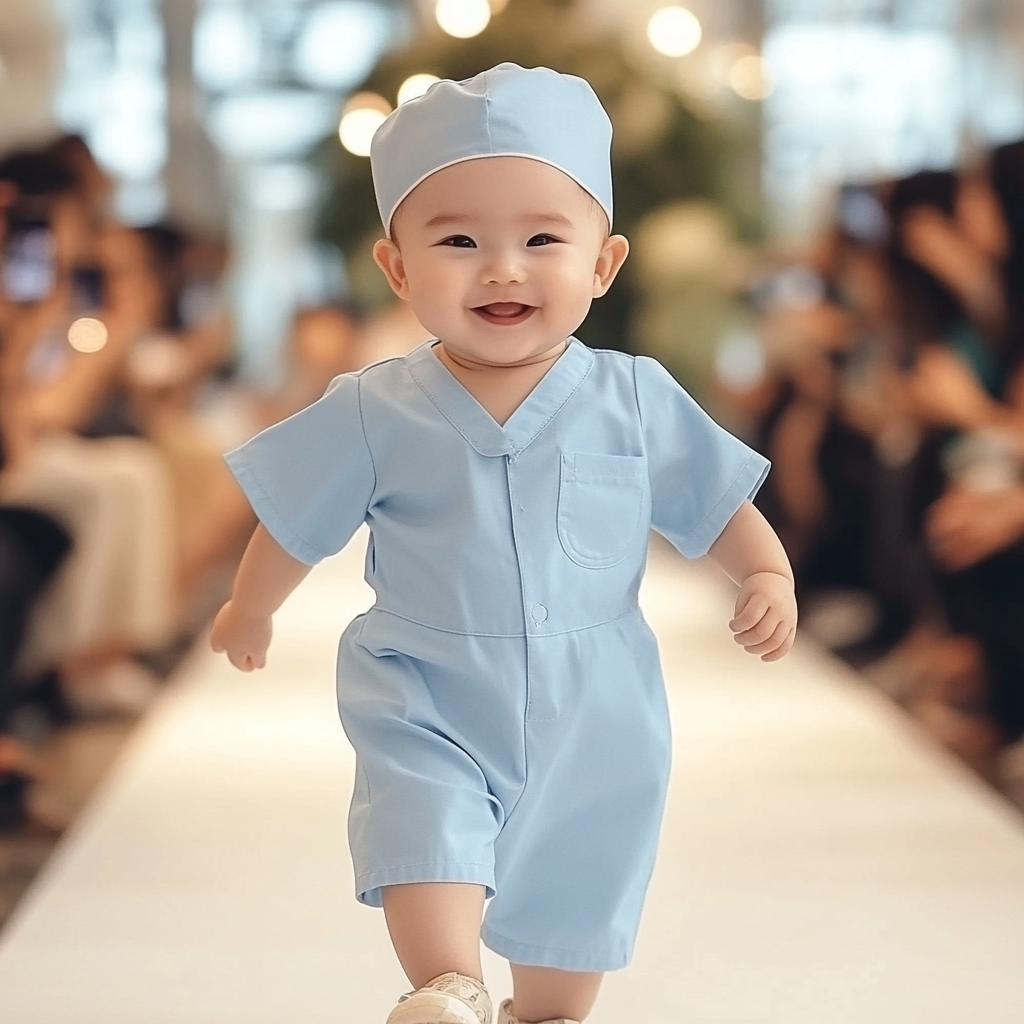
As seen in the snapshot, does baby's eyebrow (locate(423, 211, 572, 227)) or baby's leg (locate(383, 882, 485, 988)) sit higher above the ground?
baby's eyebrow (locate(423, 211, 572, 227))

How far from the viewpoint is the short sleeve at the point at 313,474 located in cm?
160

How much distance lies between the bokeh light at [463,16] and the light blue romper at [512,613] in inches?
148

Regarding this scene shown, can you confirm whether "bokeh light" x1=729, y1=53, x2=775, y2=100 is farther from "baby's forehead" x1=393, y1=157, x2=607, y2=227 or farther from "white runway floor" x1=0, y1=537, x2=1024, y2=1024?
"baby's forehead" x1=393, y1=157, x2=607, y2=227

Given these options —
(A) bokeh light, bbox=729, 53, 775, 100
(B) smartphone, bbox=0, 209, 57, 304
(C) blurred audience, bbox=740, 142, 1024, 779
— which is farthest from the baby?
(A) bokeh light, bbox=729, 53, 775, 100

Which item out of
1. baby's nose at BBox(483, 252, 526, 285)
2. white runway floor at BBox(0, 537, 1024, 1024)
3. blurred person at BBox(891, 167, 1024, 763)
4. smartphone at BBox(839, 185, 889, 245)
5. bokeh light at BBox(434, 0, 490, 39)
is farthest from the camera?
bokeh light at BBox(434, 0, 490, 39)

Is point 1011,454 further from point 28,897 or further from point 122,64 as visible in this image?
point 122,64

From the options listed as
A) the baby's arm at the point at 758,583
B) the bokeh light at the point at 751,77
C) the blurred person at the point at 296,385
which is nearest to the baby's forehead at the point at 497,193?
the baby's arm at the point at 758,583

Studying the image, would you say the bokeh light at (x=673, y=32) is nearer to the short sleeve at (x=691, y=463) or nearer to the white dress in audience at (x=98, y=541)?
the white dress in audience at (x=98, y=541)

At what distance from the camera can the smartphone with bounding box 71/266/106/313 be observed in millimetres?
4484

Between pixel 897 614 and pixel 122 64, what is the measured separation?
14.1 feet

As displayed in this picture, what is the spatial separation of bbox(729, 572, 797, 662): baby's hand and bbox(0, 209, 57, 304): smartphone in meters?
2.56

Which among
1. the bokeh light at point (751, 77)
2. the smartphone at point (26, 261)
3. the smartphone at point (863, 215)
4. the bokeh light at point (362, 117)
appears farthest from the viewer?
the bokeh light at point (751, 77)

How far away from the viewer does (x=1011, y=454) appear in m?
3.64

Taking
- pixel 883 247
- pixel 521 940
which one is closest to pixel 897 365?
pixel 883 247
